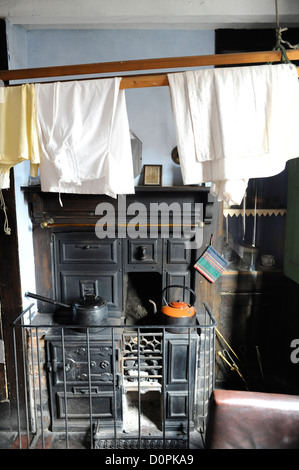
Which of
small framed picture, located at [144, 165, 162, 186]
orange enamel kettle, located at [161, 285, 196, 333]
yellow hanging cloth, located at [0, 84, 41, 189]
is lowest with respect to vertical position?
orange enamel kettle, located at [161, 285, 196, 333]

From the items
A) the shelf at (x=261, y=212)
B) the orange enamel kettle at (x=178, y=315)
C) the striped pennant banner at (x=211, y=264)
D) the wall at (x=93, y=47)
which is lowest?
the orange enamel kettle at (x=178, y=315)

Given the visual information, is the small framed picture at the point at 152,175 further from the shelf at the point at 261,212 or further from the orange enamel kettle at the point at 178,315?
the orange enamel kettle at the point at 178,315

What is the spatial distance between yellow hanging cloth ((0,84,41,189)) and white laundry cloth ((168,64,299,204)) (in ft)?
2.29

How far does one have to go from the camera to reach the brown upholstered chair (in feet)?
4.58

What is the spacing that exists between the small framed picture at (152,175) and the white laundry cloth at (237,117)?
43.0 inches

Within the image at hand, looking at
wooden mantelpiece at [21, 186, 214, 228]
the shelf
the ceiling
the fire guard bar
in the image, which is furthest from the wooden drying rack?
the fire guard bar

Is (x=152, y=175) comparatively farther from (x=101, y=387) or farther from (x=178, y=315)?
(x=101, y=387)

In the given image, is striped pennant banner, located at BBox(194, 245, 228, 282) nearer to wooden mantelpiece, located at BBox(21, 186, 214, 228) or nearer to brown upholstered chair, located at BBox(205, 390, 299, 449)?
wooden mantelpiece, located at BBox(21, 186, 214, 228)

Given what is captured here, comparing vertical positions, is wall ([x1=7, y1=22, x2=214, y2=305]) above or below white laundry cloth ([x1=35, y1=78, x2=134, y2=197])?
above

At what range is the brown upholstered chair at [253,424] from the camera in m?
1.40

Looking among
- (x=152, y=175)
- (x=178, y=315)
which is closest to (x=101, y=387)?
(x=178, y=315)

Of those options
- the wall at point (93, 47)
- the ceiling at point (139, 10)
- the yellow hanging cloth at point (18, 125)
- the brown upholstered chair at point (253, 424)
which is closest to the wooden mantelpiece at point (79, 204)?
the wall at point (93, 47)

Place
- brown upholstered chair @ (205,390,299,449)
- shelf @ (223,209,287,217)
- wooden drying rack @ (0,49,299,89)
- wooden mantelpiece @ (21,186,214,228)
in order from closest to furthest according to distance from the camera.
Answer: wooden drying rack @ (0,49,299,89)
brown upholstered chair @ (205,390,299,449)
wooden mantelpiece @ (21,186,214,228)
shelf @ (223,209,287,217)

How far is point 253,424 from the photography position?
55.4 inches
